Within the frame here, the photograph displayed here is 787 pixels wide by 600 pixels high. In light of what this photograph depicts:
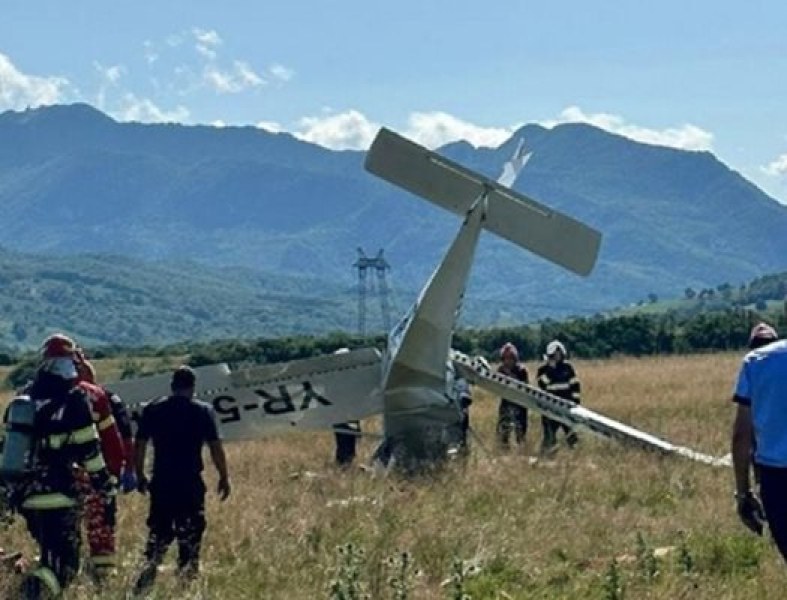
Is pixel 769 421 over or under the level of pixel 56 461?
over

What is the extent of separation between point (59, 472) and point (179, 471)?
0.91m

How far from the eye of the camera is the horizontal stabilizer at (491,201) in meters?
13.6

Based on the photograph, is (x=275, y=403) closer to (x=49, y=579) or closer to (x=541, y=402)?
(x=541, y=402)

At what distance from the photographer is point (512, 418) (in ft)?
55.2

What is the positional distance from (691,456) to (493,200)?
342cm

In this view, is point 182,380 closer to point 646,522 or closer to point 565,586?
point 565,586

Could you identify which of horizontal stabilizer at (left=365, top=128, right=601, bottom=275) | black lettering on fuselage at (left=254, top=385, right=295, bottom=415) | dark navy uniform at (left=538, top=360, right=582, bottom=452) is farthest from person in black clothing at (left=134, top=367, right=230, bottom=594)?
dark navy uniform at (left=538, top=360, right=582, bottom=452)

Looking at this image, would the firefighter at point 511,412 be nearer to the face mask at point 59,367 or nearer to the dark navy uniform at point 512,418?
the dark navy uniform at point 512,418

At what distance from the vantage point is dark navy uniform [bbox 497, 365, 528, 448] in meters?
16.4

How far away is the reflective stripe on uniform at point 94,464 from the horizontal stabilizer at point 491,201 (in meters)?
6.14

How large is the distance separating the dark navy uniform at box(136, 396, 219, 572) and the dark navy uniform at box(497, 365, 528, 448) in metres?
8.06

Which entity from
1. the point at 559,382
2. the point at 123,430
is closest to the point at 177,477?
the point at 123,430

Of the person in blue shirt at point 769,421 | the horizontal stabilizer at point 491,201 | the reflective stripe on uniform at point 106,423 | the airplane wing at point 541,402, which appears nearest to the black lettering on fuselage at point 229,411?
the airplane wing at point 541,402

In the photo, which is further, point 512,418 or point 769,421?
point 512,418
